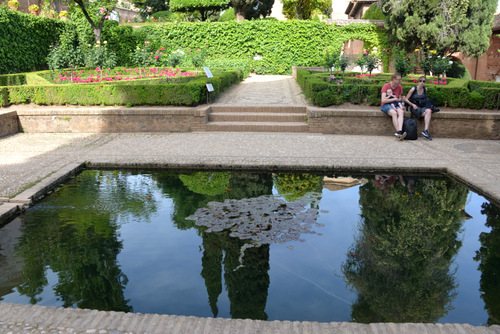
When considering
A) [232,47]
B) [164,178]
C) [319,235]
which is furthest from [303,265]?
[232,47]

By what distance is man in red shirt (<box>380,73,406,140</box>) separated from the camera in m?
8.39

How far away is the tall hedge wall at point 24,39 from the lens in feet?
49.4

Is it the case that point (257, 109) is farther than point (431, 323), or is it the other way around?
point (257, 109)

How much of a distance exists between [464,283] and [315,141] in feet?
16.3

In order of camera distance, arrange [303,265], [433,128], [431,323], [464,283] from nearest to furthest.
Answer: [431,323]
[464,283]
[303,265]
[433,128]

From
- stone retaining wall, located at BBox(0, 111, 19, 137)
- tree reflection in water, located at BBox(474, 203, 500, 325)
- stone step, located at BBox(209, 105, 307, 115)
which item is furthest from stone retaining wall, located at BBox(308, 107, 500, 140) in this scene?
stone retaining wall, located at BBox(0, 111, 19, 137)

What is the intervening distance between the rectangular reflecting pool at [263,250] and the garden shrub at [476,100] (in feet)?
13.3

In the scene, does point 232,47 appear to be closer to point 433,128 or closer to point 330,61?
point 330,61

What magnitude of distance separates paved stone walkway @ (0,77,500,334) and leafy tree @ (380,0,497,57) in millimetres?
12033

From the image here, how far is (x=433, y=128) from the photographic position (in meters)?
8.74

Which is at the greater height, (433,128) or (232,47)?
(232,47)

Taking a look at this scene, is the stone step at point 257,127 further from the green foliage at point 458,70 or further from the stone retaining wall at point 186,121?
the green foliage at point 458,70

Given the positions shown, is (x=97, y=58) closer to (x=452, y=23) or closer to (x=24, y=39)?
(x=24, y=39)

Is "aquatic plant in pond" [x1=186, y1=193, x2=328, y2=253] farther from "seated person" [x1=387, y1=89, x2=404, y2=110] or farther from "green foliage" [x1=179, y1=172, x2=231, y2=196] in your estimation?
"seated person" [x1=387, y1=89, x2=404, y2=110]
